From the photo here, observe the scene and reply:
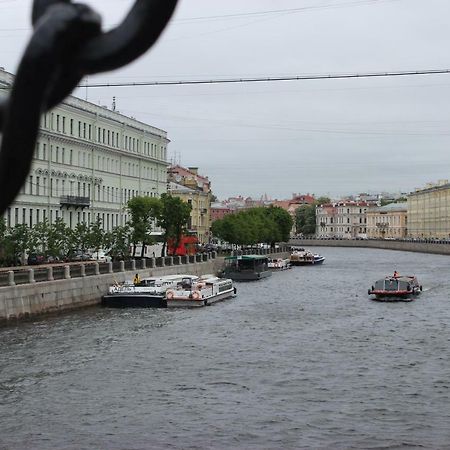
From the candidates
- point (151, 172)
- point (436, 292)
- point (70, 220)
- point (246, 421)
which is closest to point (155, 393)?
point (246, 421)

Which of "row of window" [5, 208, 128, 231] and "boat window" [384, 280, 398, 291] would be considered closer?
"boat window" [384, 280, 398, 291]

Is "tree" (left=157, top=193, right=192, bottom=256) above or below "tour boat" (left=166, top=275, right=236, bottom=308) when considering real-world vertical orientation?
above

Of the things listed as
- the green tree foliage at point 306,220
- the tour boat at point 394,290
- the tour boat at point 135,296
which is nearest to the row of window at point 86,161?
the tour boat at point 135,296

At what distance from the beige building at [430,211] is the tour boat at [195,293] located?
94995 millimetres

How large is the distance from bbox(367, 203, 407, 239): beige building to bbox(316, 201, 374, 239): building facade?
3.61 metres

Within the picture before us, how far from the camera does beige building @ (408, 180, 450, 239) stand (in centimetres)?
13238

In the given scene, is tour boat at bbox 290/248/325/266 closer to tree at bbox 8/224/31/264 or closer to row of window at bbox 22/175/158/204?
row of window at bbox 22/175/158/204

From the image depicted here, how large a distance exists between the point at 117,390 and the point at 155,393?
31.5 inches

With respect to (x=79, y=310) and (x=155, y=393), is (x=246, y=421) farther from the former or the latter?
(x=79, y=310)

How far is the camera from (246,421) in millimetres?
15016

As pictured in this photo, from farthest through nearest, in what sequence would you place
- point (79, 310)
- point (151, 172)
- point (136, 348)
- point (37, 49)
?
point (151, 172)
point (79, 310)
point (136, 348)
point (37, 49)

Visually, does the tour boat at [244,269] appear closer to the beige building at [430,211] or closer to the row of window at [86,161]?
the row of window at [86,161]

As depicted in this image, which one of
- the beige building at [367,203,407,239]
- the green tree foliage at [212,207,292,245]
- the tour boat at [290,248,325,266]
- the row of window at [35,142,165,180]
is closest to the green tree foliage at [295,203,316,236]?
the beige building at [367,203,407,239]

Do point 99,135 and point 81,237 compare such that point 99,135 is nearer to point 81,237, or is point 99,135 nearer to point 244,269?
point 244,269
